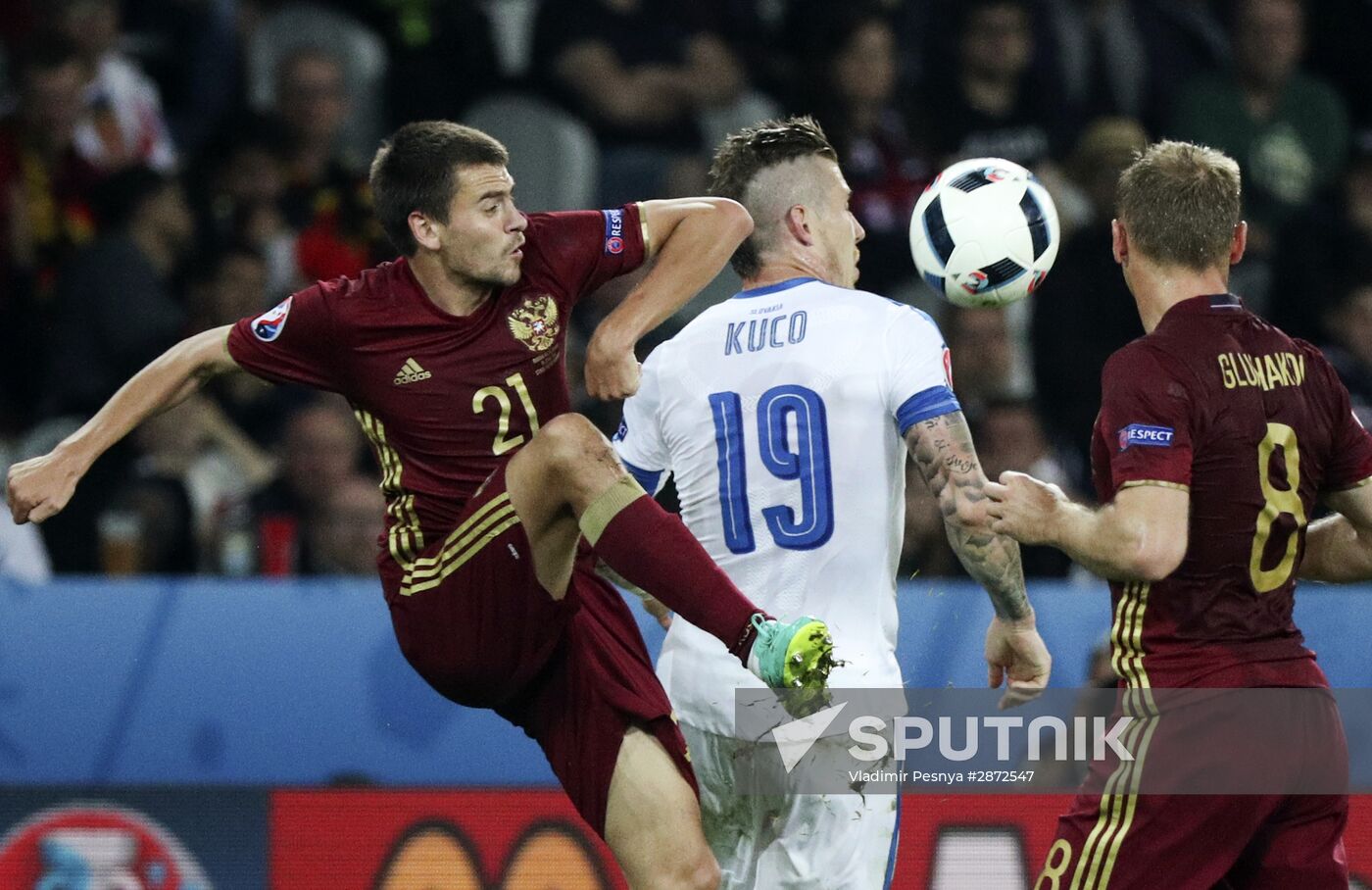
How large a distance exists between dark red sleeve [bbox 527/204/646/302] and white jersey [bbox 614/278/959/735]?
378 mm

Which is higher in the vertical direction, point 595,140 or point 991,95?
point 991,95

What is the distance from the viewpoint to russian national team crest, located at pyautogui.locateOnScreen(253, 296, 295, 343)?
15.7ft

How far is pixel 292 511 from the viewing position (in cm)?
764

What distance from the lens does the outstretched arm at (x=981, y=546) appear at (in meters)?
4.41

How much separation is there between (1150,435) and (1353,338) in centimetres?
527

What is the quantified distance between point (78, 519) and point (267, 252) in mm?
1877

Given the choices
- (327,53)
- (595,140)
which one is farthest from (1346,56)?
(327,53)

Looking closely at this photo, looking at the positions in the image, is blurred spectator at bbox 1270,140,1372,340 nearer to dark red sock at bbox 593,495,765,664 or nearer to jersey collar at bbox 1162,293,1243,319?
jersey collar at bbox 1162,293,1243,319

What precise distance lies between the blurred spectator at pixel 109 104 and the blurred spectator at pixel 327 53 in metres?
0.55

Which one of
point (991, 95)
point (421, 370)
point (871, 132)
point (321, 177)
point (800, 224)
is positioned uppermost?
point (991, 95)

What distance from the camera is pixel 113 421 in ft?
15.4

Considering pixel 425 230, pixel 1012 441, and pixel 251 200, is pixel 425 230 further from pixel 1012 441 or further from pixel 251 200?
pixel 251 200

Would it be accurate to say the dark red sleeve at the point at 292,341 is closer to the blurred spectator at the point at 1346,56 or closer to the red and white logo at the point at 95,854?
the red and white logo at the point at 95,854

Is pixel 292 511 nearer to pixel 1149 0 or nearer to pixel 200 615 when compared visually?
pixel 200 615
